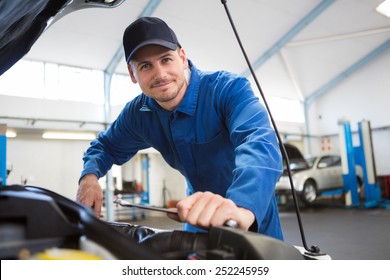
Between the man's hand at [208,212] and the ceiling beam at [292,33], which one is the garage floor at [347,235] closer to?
the man's hand at [208,212]

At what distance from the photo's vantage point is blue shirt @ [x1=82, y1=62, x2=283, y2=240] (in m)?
0.64

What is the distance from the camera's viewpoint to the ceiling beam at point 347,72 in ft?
24.2

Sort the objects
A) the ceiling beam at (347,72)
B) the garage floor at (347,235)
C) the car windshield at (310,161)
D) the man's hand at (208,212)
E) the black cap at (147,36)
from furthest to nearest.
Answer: the ceiling beam at (347,72) < the car windshield at (310,161) < the garage floor at (347,235) < the black cap at (147,36) < the man's hand at (208,212)

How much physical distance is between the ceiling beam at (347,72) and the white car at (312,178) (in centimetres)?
258

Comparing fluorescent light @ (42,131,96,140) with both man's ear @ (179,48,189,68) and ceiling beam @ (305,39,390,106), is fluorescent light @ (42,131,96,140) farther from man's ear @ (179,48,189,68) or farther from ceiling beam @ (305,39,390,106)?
ceiling beam @ (305,39,390,106)

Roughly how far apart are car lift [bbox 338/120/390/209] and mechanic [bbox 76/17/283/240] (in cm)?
553

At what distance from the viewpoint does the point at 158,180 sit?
23.0ft

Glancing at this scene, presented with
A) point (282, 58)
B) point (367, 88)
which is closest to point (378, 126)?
point (367, 88)

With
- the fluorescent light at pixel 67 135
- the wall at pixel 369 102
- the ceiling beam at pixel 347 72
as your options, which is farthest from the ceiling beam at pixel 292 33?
the fluorescent light at pixel 67 135

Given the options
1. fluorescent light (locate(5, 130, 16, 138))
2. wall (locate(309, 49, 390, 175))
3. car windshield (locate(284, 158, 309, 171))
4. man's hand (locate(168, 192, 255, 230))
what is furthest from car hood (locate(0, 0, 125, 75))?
wall (locate(309, 49, 390, 175))

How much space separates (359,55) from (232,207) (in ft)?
27.6

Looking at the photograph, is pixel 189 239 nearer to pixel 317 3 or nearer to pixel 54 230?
pixel 54 230

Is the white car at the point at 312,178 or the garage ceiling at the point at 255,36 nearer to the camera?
the garage ceiling at the point at 255,36

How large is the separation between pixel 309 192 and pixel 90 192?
5.80 metres
